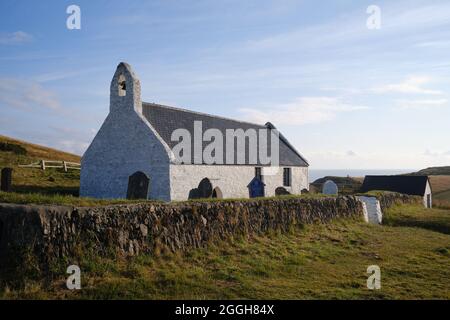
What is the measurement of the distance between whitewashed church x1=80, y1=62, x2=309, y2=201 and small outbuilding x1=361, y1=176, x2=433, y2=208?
74.0ft

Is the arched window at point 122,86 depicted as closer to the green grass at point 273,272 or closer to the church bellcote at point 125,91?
the church bellcote at point 125,91

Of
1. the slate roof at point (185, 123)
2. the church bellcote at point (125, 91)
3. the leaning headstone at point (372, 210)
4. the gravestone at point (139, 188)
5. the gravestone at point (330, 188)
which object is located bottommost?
the leaning headstone at point (372, 210)

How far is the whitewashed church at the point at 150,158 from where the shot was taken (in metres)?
23.5

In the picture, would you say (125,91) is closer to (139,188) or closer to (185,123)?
(185,123)

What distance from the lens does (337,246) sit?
15602 millimetres

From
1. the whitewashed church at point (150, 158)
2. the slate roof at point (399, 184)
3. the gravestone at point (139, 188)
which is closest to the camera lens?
the gravestone at point (139, 188)

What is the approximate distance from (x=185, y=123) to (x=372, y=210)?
1343 centimetres

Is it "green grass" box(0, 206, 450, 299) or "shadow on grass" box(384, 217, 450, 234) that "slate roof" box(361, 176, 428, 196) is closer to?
"shadow on grass" box(384, 217, 450, 234)

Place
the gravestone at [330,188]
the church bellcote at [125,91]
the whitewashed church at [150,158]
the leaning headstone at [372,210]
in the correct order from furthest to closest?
the gravestone at [330,188]
the church bellcote at [125,91]
the leaning headstone at [372,210]
the whitewashed church at [150,158]

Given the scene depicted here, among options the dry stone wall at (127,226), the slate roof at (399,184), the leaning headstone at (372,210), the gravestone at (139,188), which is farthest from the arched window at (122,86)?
the slate roof at (399,184)

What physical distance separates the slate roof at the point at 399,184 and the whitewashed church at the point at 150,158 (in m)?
22.6

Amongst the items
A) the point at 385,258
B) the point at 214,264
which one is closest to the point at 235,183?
the point at 385,258

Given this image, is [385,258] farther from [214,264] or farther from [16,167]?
[16,167]
